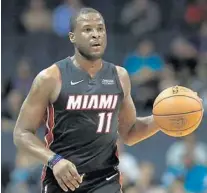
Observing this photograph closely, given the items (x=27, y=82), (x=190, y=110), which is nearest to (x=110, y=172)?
(x=190, y=110)

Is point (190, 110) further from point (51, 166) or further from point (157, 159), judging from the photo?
point (157, 159)

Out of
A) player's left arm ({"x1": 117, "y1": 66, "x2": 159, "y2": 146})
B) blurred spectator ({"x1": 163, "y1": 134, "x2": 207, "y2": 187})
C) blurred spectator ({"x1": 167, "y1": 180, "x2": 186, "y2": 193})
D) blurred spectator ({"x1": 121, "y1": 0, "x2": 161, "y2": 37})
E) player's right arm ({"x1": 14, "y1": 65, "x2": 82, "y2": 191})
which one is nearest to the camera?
player's right arm ({"x1": 14, "y1": 65, "x2": 82, "y2": 191})

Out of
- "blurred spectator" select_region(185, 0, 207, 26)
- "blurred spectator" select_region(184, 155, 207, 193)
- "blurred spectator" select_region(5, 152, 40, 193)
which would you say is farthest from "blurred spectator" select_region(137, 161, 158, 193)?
"blurred spectator" select_region(185, 0, 207, 26)

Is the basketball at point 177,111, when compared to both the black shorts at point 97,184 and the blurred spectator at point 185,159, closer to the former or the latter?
the black shorts at point 97,184

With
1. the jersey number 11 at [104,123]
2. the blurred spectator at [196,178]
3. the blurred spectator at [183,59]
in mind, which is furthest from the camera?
the blurred spectator at [183,59]

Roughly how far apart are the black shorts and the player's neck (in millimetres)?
674

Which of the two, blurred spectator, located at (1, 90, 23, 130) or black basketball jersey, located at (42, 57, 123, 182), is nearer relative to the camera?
black basketball jersey, located at (42, 57, 123, 182)

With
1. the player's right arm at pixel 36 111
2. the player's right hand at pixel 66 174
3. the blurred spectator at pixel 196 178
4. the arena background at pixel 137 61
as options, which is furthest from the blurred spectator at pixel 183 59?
the player's right hand at pixel 66 174

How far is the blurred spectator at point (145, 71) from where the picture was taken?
381 inches

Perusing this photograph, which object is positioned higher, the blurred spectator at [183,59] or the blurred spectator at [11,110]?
the blurred spectator at [183,59]

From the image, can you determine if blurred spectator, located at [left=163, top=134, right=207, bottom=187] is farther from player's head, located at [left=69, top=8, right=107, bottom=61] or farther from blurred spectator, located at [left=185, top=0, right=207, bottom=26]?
player's head, located at [left=69, top=8, right=107, bottom=61]

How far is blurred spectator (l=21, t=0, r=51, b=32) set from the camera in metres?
11.1

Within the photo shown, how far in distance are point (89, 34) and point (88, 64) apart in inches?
9.5

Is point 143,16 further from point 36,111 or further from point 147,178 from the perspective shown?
point 36,111
